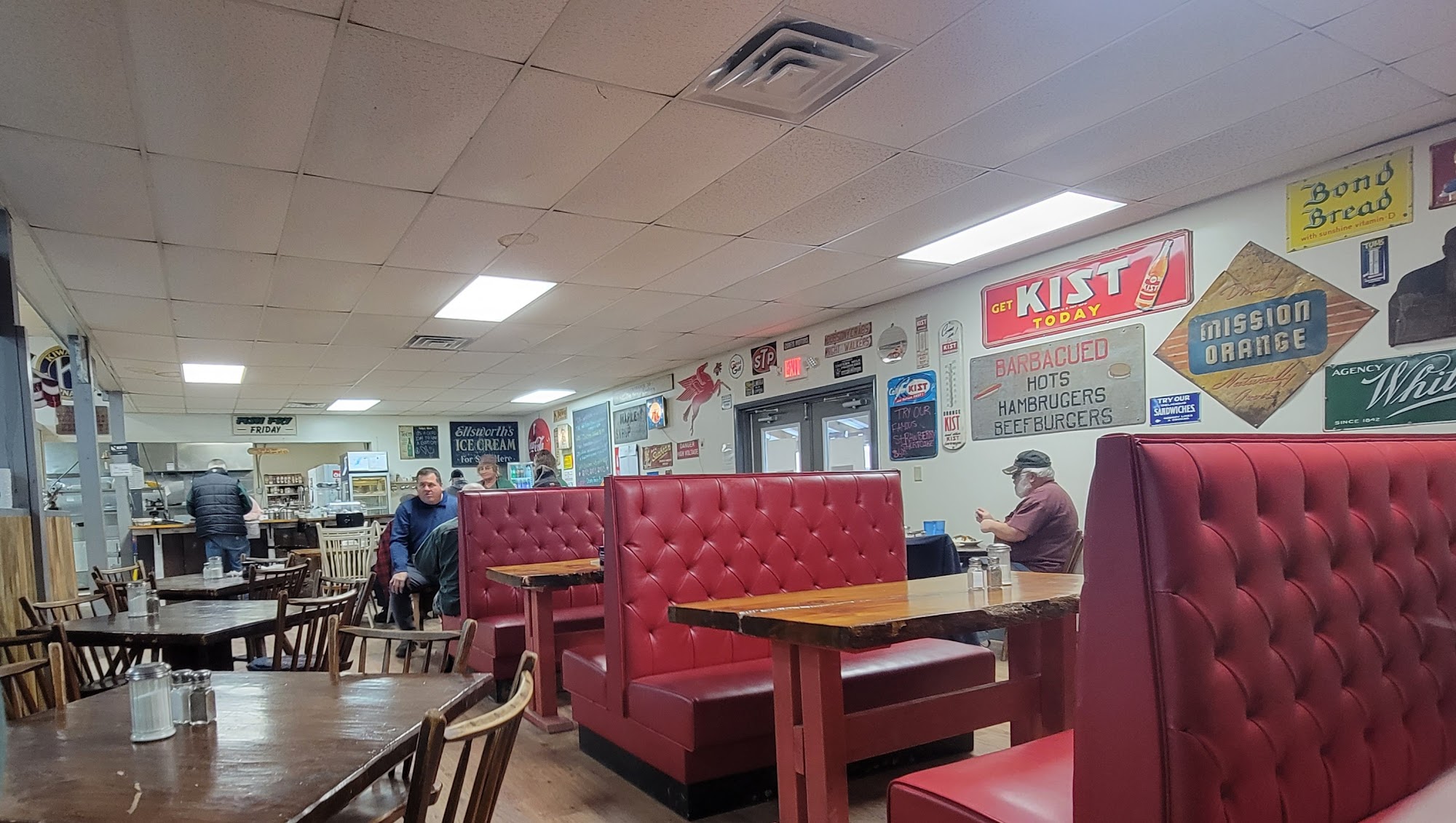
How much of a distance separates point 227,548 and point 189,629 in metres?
5.79

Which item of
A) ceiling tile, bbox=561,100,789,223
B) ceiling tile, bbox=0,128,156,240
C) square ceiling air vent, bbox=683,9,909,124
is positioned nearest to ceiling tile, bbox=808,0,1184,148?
square ceiling air vent, bbox=683,9,909,124

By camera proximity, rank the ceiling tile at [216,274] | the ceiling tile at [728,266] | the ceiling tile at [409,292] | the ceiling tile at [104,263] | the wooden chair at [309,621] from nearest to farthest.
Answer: the wooden chair at [309,621], the ceiling tile at [104,263], the ceiling tile at [216,274], the ceiling tile at [728,266], the ceiling tile at [409,292]

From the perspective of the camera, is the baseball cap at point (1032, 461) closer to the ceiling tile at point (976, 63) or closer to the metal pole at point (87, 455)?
the ceiling tile at point (976, 63)

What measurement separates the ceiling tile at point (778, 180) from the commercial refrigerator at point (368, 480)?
1035 cm

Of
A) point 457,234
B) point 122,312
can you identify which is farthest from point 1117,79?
point 122,312

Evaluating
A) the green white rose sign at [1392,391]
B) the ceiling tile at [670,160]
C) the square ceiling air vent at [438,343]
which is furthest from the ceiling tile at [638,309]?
the green white rose sign at [1392,391]

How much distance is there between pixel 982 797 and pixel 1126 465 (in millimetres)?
783

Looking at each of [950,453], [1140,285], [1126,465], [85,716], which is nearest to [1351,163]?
[1140,285]

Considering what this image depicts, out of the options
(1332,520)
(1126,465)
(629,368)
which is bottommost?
(1332,520)

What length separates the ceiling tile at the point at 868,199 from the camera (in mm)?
3982

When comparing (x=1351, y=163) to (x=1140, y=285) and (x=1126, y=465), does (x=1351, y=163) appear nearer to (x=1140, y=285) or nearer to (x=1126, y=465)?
(x=1140, y=285)

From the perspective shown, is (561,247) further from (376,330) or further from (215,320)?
(215,320)

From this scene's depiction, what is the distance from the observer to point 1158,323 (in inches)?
191

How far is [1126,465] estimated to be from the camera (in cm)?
139
